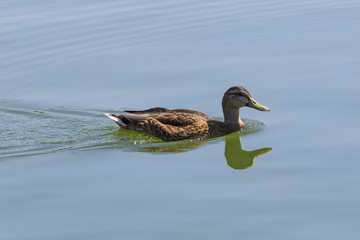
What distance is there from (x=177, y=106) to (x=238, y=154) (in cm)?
251

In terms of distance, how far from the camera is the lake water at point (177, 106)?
827 cm

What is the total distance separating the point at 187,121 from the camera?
12.3m

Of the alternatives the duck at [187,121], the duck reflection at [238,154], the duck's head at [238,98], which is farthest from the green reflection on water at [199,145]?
the duck's head at [238,98]

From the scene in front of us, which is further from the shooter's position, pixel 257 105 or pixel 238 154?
pixel 257 105

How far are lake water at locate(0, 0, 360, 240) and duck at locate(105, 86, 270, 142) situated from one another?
0.24 meters

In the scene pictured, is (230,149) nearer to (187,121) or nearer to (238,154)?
(238,154)

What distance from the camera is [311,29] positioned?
16984 millimetres

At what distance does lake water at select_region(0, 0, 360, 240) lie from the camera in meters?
8.27

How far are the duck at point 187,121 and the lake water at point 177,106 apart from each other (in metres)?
0.24

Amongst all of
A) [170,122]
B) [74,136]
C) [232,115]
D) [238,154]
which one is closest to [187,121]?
[170,122]

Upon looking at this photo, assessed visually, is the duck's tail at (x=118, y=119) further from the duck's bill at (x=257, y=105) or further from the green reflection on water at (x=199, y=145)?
the duck's bill at (x=257, y=105)

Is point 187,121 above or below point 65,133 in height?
above

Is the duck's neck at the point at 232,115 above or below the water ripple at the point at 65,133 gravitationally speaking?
above

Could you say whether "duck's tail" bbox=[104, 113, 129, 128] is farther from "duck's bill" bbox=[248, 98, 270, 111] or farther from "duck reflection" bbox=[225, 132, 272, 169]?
"duck's bill" bbox=[248, 98, 270, 111]
